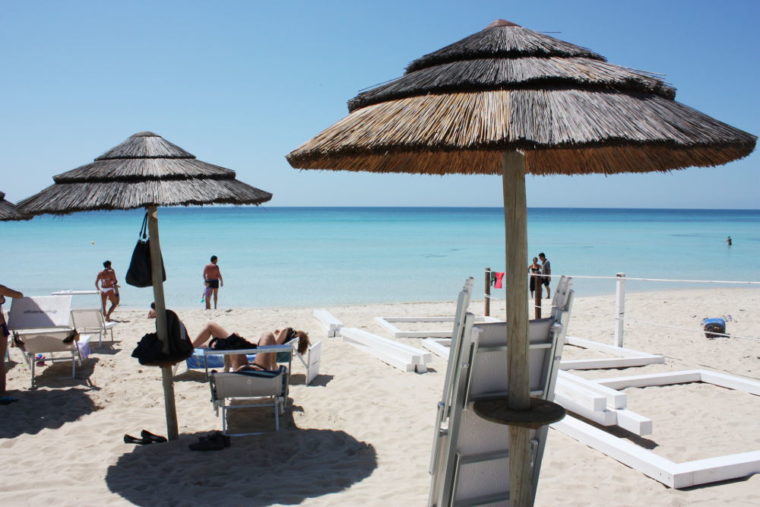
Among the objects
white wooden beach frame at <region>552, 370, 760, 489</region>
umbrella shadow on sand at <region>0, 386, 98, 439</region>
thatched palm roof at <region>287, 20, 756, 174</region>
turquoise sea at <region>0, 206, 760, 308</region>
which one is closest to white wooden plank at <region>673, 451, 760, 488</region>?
white wooden beach frame at <region>552, 370, 760, 489</region>

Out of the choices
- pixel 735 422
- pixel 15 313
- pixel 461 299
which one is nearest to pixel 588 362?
pixel 735 422

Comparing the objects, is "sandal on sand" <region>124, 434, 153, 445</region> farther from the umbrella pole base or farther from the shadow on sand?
the umbrella pole base

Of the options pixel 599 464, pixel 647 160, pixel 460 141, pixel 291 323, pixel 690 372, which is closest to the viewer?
pixel 460 141

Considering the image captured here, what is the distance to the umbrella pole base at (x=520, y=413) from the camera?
7.95 ft

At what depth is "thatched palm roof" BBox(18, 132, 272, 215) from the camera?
4.09 metres

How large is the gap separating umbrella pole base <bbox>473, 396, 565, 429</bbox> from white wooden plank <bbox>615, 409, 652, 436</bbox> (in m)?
2.15

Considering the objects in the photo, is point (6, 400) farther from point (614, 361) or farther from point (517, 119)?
point (614, 361)

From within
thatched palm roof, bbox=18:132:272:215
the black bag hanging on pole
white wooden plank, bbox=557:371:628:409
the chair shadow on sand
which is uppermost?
thatched palm roof, bbox=18:132:272:215

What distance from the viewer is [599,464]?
3.95 m

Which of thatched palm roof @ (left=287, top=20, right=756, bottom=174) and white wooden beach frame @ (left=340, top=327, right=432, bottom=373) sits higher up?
thatched palm roof @ (left=287, top=20, right=756, bottom=174)

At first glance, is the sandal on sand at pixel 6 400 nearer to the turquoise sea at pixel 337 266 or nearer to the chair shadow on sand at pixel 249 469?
the chair shadow on sand at pixel 249 469

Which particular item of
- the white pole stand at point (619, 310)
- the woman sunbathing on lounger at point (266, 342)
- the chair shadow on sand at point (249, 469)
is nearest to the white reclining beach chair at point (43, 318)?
the woman sunbathing on lounger at point (266, 342)

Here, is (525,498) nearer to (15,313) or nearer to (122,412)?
(122,412)

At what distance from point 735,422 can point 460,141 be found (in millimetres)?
4307
